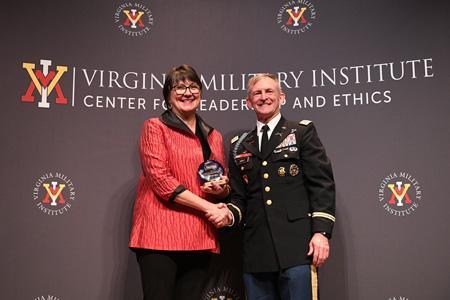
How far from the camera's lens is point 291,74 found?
3.06m

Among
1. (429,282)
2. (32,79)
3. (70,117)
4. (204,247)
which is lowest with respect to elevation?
(429,282)

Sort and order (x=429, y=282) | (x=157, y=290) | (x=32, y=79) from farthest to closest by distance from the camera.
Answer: (x=32, y=79) → (x=429, y=282) → (x=157, y=290)

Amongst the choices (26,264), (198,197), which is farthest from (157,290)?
(26,264)

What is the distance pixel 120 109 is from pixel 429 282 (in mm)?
2002

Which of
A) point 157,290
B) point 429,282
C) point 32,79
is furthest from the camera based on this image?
point 32,79

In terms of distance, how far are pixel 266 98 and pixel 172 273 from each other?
942mm

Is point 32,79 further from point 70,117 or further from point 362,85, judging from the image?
point 362,85

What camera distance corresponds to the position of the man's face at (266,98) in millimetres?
2443

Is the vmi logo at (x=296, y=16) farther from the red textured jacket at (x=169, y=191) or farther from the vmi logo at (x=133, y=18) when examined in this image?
the red textured jacket at (x=169, y=191)
